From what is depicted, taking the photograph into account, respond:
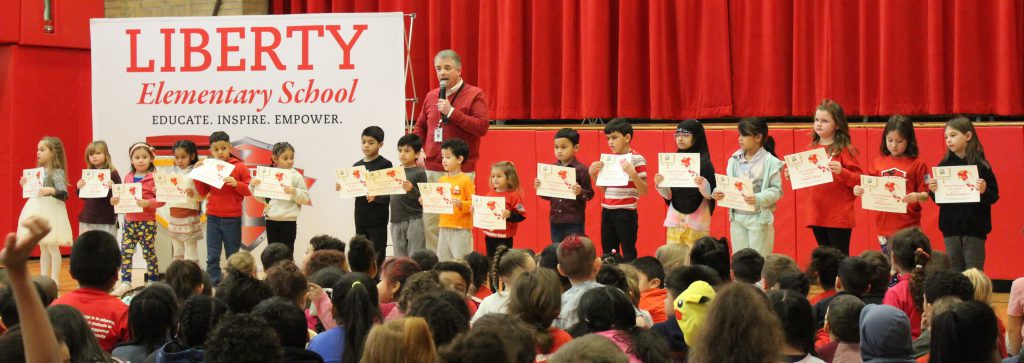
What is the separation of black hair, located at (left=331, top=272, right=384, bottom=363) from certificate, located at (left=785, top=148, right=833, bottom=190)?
13.8ft

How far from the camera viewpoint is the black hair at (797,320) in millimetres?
4191

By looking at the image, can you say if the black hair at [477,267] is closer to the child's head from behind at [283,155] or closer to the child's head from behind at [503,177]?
the child's head from behind at [503,177]

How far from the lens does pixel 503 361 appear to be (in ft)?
10.6

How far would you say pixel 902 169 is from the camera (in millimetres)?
8055

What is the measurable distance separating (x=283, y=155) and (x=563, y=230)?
2.54m

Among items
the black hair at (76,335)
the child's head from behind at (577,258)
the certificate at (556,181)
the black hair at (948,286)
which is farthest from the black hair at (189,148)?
the black hair at (948,286)

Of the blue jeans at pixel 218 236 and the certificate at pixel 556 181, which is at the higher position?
the certificate at pixel 556 181

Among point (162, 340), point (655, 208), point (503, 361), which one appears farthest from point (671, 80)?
point (503, 361)

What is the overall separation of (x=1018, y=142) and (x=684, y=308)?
5.49 meters

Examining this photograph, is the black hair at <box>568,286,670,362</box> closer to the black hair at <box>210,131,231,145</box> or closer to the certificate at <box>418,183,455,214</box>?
the certificate at <box>418,183,455,214</box>

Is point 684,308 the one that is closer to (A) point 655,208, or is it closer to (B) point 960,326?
(B) point 960,326

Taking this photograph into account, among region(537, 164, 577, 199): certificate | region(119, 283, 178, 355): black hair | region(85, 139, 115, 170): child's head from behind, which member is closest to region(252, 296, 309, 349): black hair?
region(119, 283, 178, 355): black hair

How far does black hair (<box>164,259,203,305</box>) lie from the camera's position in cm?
556

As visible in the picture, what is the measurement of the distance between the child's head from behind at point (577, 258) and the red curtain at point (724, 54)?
18.6ft
